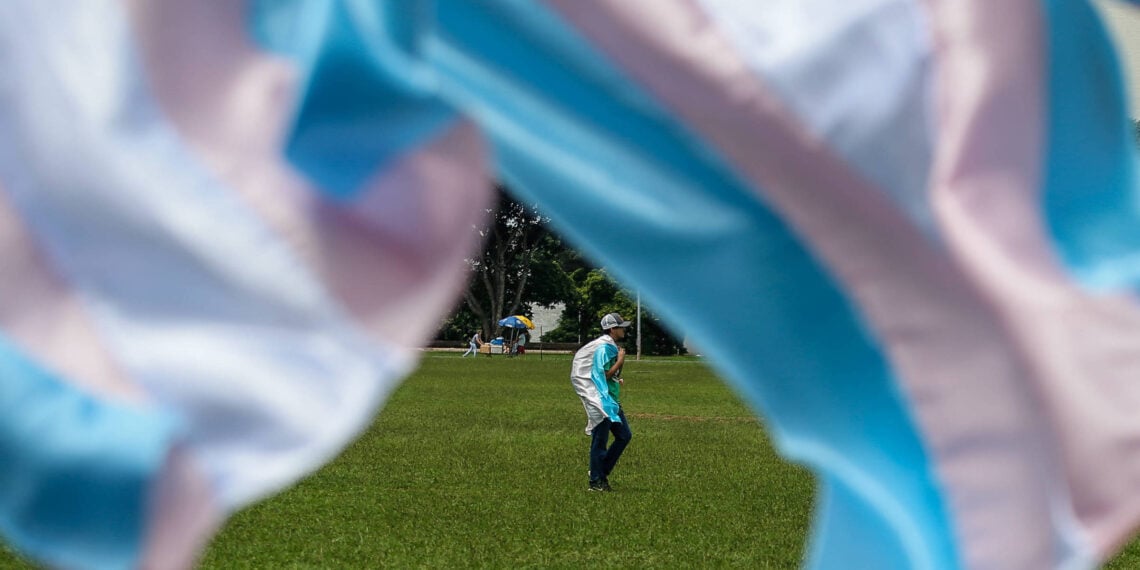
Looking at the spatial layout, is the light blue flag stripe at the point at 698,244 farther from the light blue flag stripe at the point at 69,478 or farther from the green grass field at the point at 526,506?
A: the green grass field at the point at 526,506

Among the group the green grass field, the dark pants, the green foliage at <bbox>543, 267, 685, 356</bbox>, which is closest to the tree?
the green foliage at <bbox>543, 267, 685, 356</bbox>

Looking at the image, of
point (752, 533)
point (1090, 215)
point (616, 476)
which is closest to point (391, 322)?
point (1090, 215)

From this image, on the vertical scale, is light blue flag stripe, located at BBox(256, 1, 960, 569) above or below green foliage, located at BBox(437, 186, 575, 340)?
below

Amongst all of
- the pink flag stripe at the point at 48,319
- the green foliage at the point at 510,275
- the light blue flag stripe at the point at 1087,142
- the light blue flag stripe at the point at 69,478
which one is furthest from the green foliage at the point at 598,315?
the light blue flag stripe at the point at 69,478

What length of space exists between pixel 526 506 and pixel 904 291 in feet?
33.5

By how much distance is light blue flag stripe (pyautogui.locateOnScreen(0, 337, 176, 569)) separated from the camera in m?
2.12

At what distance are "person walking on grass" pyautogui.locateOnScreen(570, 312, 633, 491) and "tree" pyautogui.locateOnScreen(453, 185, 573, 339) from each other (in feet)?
167

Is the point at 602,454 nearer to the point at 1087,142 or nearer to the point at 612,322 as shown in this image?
the point at 612,322

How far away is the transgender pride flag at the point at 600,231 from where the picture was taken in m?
2.26

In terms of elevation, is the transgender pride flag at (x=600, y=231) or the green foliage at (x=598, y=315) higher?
the green foliage at (x=598, y=315)

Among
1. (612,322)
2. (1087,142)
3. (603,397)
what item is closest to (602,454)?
(603,397)

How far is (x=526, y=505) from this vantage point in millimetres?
12742

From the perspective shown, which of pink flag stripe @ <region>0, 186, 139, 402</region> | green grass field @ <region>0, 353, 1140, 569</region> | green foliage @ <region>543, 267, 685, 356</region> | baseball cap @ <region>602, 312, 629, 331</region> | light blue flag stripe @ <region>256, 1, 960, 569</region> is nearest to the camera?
pink flag stripe @ <region>0, 186, 139, 402</region>

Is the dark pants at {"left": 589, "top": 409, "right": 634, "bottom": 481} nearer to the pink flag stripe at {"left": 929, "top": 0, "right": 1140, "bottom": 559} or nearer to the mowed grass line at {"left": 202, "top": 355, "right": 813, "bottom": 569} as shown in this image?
the mowed grass line at {"left": 202, "top": 355, "right": 813, "bottom": 569}
